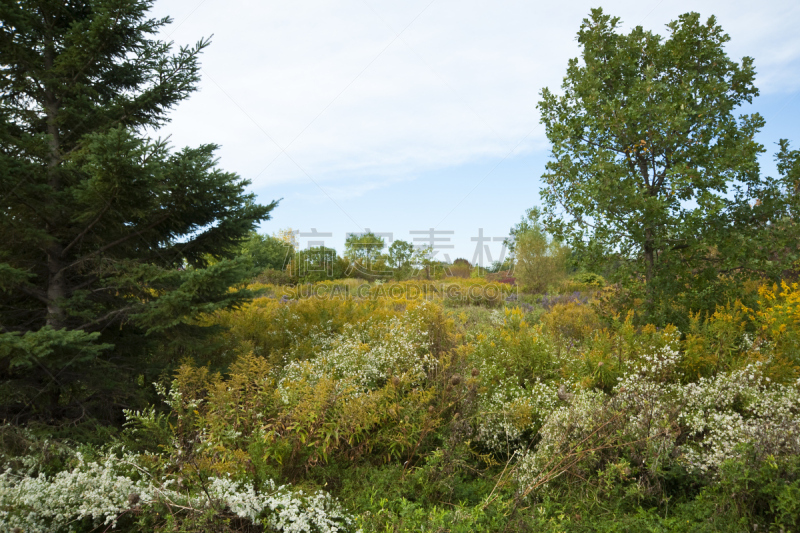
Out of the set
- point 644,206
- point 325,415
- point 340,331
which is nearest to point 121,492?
point 325,415

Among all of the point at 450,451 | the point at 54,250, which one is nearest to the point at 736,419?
the point at 450,451

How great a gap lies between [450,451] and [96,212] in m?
3.79

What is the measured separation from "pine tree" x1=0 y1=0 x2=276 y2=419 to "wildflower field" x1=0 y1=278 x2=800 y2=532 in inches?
23.3

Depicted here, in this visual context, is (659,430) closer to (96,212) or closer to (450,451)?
(450,451)

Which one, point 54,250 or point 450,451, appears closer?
point 450,451

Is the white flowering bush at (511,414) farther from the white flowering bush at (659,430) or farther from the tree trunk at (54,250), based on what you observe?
the tree trunk at (54,250)

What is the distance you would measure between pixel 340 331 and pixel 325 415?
3.81 metres

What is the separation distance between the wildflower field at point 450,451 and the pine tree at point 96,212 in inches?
23.3

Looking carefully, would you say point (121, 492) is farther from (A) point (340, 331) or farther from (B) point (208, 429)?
(A) point (340, 331)

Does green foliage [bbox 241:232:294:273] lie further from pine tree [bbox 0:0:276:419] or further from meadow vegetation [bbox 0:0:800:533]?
pine tree [bbox 0:0:276:419]

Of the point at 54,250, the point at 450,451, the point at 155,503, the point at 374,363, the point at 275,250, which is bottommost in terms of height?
the point at 155,503

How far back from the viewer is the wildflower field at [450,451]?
2879 mm

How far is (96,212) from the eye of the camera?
4172mm

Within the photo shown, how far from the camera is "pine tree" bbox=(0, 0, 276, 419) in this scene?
404cm
